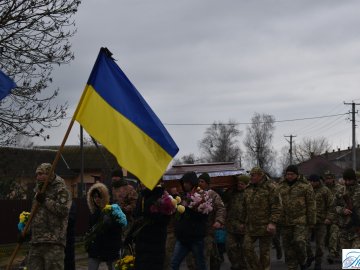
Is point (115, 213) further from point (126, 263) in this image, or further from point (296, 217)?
point (296, 217)

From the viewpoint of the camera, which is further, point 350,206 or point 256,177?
point 256,177

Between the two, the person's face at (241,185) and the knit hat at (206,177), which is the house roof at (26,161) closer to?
the person's face at (241,185)

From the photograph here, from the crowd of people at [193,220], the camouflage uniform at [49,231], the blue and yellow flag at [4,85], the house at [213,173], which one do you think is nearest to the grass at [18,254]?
the house at [213,173]

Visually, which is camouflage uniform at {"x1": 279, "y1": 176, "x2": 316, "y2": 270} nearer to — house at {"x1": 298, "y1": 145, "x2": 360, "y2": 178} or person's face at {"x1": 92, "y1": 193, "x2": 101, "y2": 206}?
person's face at {"x1": 92, "y1": 193, "x2": 101, "y2": 206}

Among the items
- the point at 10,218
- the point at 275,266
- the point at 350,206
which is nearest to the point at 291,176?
the point at 350,206

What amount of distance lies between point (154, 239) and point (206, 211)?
259cm

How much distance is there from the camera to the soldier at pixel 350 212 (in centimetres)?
984

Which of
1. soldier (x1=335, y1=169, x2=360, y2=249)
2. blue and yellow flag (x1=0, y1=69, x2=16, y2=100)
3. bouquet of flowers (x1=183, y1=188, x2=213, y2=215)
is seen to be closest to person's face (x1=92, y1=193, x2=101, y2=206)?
bouquet of flowers (x1=183, y1=188, x2=213, y2=215)

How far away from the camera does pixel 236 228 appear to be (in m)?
11.6

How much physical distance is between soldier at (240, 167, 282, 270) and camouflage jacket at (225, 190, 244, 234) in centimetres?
34

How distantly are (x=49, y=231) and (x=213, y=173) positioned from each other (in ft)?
14.8

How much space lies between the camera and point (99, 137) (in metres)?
6.99

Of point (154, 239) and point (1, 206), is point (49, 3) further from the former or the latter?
point (154, 239)

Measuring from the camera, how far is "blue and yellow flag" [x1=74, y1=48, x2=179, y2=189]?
6.80 m
